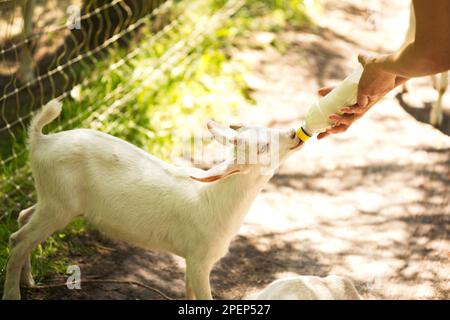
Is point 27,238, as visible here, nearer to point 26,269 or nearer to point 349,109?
point 26,269

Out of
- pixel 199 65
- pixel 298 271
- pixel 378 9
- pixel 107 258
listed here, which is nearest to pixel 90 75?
pixel 199 65

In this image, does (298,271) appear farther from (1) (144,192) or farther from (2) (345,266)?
(1) (144,192)

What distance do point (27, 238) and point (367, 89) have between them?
187 cm

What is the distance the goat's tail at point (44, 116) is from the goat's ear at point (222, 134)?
808 mm

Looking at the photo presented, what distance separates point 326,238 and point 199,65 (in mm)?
2533

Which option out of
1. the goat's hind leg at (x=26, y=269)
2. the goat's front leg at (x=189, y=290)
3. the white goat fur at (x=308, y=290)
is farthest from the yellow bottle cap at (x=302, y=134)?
the goat's hind leg at (x=26, y=269)

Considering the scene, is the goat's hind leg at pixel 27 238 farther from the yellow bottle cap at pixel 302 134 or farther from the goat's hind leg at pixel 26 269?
the yellow bottle cap at pixel 302 134

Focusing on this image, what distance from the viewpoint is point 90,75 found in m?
6.42

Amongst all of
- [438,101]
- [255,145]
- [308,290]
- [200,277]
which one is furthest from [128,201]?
[438,101]

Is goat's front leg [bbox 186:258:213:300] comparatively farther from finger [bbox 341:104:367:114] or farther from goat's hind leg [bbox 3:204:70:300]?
finger [bbox 341:104:367:114]

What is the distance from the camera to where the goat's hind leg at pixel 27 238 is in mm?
3746

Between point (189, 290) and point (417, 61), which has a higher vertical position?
point (417, 61)

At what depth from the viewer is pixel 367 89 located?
3.52 meters

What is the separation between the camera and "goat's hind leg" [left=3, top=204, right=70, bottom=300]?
3.75m
